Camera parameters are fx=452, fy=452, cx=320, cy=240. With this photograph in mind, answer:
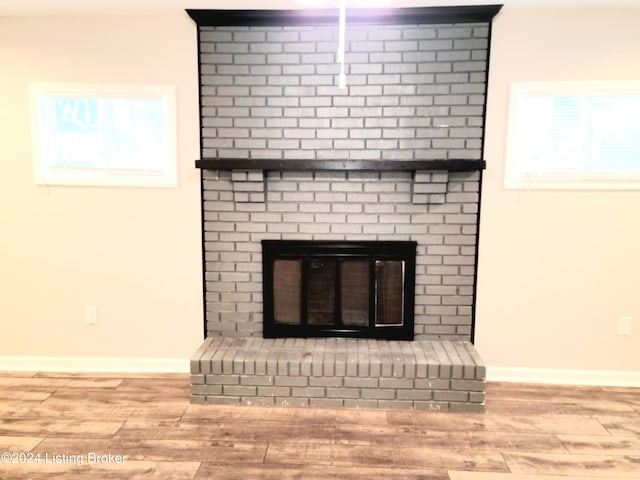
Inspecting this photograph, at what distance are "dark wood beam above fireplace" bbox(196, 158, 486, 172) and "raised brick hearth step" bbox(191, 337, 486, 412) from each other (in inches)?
45.2

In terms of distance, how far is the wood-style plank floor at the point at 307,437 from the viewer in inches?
83.6

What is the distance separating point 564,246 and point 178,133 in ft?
8.57

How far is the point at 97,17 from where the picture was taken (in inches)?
113

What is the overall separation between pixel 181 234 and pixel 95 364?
111 cm

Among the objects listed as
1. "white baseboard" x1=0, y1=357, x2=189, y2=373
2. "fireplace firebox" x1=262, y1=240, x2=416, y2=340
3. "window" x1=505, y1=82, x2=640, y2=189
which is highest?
"window" x1=505, y1=82, x2=640, y2=189

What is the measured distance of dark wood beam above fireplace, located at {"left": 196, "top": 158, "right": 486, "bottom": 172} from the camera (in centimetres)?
274

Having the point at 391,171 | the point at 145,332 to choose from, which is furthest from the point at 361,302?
the point at 145,332

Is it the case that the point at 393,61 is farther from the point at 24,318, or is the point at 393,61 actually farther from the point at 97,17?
the point at 24,318

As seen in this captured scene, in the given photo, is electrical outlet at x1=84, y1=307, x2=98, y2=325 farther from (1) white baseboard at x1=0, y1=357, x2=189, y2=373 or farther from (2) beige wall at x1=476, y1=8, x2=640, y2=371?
(2) beige wall at x1=476, y1=8, x2=640, y2=371

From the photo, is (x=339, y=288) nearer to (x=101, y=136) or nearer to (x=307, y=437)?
(x=307, y=437)

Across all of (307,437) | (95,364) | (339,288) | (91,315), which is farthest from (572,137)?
(95,364)

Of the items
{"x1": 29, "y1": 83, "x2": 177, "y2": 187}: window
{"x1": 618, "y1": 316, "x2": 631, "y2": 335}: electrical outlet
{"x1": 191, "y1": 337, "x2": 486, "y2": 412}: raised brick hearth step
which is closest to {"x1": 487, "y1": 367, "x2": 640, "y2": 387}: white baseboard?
{"x1": 618, "y1": 316, "x2": 631, "y2": 335}: electrical outlet

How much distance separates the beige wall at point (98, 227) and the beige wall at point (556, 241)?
1.96 meters

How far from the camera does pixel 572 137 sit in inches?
114
